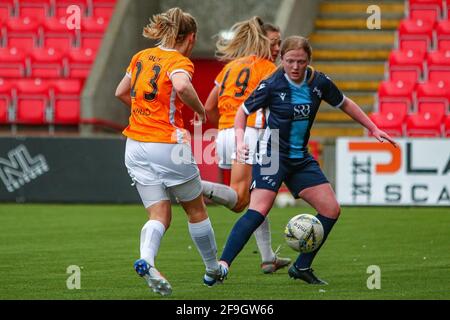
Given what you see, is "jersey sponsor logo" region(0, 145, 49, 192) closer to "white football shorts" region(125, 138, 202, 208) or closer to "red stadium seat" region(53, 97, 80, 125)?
"red stadium seat" region(53, 97, 80, 125)

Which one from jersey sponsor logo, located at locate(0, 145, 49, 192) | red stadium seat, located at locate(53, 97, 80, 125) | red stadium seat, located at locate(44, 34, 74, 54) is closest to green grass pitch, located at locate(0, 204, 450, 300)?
jersey sponsor logo, located at locate(0, 145, 49, 192)

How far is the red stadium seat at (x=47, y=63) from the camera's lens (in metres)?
23.0

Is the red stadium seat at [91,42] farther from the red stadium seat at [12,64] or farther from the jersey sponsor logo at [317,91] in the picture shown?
the jersey sponsor logo at [317,91]

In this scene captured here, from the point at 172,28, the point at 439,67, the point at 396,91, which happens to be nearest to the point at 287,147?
the point at 172,28

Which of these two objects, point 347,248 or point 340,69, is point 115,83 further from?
point 347,248

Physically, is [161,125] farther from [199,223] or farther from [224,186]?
[224,186]

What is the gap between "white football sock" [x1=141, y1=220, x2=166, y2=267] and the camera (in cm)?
805

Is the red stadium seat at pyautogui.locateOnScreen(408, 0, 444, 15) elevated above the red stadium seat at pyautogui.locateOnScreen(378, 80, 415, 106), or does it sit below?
above

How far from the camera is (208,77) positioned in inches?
1013

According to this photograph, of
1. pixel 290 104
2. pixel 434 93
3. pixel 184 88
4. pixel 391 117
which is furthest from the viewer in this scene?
pixel 434 93

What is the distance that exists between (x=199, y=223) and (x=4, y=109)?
1388 centimetres

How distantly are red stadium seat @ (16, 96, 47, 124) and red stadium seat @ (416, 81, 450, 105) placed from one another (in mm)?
6960

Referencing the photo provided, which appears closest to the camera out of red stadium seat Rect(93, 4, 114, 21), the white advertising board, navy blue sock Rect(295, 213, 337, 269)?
navy blue sock Rect(295, 213, 337, 269)

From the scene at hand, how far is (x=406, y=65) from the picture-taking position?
71.9ft
